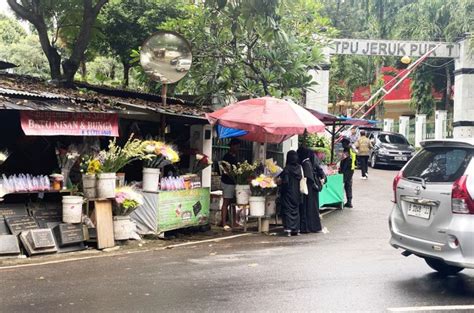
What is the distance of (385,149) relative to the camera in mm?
24656

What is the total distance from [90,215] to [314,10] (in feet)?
26.9

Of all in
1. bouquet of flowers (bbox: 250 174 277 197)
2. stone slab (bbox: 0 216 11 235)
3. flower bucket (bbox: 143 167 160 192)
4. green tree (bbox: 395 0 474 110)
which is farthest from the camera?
green tree (bbox: 395 0 474 110)

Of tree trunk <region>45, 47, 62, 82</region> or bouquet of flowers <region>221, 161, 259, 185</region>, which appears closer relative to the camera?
bouquet of flowers <region>221, 161, 259, 185</region>

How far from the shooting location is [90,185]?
9.12 metres

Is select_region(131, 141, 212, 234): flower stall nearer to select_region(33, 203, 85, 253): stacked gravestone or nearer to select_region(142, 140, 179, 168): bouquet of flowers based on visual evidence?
select_region(142, 140, 179, 168): bouquet of flowers

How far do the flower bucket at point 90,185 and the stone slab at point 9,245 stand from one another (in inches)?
52.6

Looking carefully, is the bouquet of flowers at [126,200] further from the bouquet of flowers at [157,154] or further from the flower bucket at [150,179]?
the bouquet of flowers at [157,154]

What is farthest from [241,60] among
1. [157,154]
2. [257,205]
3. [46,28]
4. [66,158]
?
[66,158]

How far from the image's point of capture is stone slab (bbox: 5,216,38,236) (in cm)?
855

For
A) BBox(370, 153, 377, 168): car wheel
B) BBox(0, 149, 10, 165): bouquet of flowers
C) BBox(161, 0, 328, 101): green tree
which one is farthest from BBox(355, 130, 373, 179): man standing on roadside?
BBox(0, 149, 10, 165): bouquet of flowers

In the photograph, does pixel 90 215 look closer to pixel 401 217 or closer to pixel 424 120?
pixel 401 217

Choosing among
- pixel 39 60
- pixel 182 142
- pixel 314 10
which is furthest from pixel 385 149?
pixel 39 60

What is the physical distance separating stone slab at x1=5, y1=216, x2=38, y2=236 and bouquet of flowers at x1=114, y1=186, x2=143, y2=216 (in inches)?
53.0

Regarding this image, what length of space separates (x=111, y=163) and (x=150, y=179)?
34.9 inches
